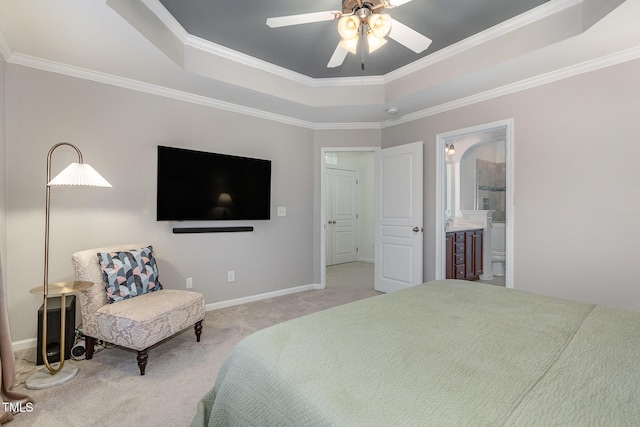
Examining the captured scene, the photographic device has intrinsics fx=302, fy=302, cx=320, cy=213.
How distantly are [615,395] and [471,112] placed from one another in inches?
125

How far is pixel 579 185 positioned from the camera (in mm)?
2607

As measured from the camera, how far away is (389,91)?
349 centimetres

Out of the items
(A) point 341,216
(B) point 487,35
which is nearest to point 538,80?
(B) point 487,35

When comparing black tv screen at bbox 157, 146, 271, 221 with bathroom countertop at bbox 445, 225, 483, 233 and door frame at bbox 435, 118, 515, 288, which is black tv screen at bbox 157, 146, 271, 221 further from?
bathroom countertop at bbox 445, 225, 483, 233

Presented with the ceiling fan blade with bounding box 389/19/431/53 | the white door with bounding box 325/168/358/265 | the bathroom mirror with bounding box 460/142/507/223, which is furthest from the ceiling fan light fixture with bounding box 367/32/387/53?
the white door with bounding box 325/168/358/265

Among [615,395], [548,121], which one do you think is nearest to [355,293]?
[548,121]

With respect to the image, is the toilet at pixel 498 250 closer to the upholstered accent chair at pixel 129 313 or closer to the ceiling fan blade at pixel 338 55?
the ceiling fan blade at pixel 338 55

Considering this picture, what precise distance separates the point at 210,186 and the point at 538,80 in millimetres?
3420

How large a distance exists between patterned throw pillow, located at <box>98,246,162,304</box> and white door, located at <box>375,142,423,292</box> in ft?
9.13

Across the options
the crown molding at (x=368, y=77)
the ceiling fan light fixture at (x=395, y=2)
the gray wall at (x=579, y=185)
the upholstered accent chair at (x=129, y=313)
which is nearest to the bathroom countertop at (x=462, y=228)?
the gray wall at (x=579, y=185)

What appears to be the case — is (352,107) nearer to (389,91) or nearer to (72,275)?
(389,91)

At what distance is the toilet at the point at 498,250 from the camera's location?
5180mm

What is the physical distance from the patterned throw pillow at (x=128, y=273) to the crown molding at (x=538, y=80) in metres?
3.41

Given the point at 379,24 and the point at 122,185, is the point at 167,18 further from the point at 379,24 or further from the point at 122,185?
the point at 379,24
